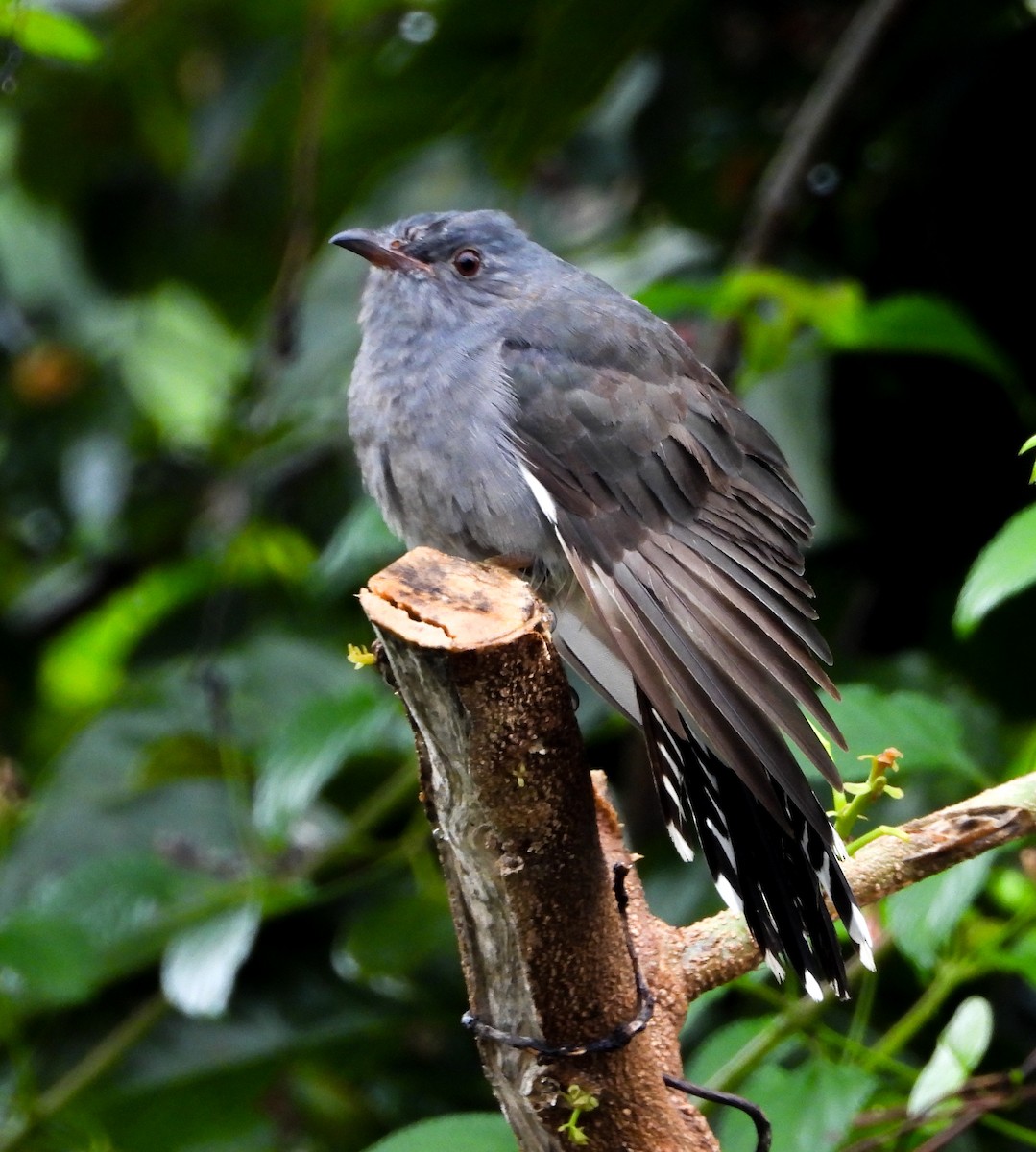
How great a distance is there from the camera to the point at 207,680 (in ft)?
14.1

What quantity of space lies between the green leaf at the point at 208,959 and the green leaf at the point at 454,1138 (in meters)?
1.06

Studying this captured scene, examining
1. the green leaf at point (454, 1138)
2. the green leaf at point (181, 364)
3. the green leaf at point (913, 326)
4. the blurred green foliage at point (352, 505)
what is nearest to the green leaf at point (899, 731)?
the blurred green foliage at point (352, 505)

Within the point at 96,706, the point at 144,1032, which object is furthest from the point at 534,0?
the point at 144,1032

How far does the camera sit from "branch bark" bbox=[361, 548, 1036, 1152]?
2012 mm

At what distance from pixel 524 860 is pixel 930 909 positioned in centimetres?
98

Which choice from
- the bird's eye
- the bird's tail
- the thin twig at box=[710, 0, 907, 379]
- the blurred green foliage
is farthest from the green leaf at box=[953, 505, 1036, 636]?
the thin twig at box=[710, 0, 907, 379]

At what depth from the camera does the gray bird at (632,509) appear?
8.41 feet

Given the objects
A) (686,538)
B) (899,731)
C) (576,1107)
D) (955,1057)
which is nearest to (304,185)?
(686,538)

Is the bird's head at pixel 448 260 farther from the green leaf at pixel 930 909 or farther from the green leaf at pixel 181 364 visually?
the green leaf at pixel 181 364

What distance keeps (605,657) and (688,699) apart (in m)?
0.77

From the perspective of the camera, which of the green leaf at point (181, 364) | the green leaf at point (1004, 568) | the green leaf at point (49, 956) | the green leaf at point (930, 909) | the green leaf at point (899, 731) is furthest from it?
the green leaf at point (181, 364)

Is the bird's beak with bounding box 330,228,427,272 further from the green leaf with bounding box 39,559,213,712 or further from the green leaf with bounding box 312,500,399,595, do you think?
the green leaf with bounding box 39,559,213,712

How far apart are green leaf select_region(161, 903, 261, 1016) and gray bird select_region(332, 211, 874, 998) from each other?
1011 millimetres

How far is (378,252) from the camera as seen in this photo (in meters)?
3.80
